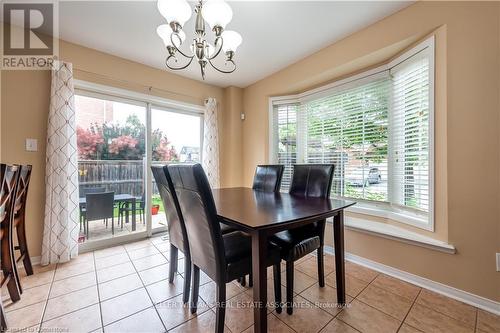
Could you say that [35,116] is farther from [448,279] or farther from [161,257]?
[448,279]

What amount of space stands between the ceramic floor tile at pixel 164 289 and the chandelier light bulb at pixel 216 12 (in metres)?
2.06

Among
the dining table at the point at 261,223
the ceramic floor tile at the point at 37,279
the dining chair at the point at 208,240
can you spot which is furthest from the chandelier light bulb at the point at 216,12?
the ceramic floor tile at the point at 37,279

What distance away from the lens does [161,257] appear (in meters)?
2.40

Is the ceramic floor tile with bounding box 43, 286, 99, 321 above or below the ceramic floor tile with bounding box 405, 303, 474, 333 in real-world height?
above

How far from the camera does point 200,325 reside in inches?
54.2

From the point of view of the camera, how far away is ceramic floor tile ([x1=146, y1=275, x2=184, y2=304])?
167 cm

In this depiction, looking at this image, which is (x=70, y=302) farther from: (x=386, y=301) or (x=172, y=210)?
(x=386, y=301)

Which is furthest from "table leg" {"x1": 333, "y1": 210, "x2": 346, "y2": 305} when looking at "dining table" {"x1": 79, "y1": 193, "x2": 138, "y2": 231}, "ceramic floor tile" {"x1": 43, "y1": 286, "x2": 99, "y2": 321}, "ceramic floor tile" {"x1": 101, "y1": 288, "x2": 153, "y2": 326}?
"dining table" {"x1": 79, "y1": 193, "x2": 138, "y2": 231}

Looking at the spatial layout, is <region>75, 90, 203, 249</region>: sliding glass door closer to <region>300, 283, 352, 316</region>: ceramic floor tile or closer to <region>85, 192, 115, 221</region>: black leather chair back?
<region>85, 192, 115, 221</region>: black leather chair back

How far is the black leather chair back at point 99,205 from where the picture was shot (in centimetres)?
264

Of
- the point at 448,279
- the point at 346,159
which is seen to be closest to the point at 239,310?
the point at 448,279

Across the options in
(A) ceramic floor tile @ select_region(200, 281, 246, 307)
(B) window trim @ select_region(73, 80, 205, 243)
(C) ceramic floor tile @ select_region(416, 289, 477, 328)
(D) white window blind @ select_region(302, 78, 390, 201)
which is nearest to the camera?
(C) ceramic floor tile @ select_region(416, 289, 477, 328)

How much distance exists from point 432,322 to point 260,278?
1298 millimetres

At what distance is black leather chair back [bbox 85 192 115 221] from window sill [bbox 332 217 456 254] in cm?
297
